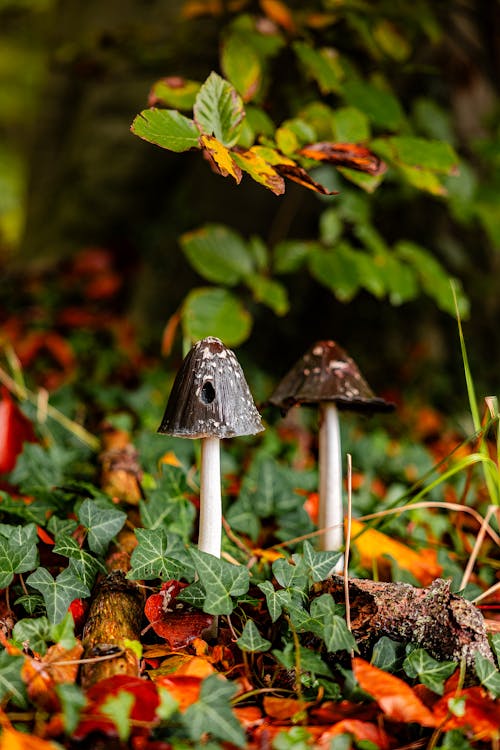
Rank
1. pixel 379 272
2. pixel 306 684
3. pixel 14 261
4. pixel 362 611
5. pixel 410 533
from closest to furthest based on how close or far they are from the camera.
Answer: pixel 306 684
pixel 362 611
pixel 410 533
pixel 379 272
pixel 14 261

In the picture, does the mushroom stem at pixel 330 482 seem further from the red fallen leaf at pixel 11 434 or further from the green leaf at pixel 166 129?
the red fallen leaf at pixel 11 434

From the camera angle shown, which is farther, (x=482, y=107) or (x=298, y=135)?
(x=482, y=107)

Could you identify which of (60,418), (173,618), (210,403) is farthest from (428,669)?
(60,418)

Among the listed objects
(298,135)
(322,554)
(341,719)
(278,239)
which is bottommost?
(341,719)

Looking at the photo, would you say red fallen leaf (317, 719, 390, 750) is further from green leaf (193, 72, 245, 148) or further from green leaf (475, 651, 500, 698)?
green leaf (193, 72, 245, 148)

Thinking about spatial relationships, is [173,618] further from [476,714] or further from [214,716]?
[476,714]

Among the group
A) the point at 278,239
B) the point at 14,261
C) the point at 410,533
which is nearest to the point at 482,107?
the point at 278,239

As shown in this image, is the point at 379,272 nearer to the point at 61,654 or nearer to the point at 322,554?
the point at 322,554
